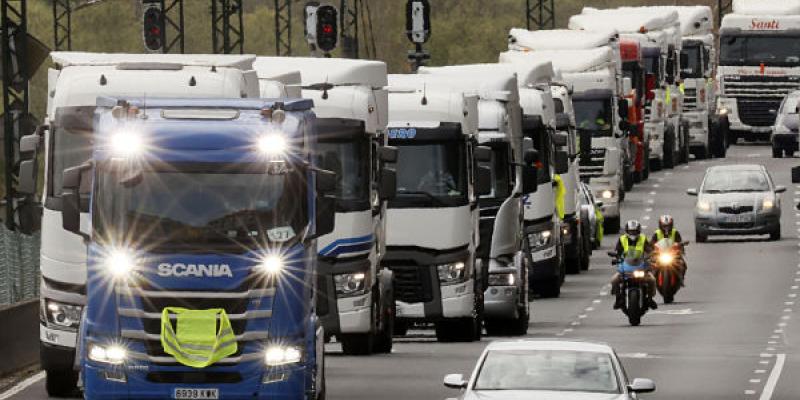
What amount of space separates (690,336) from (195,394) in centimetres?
1682

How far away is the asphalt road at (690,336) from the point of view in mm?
29000

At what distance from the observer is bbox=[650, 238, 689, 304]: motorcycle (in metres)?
45.4

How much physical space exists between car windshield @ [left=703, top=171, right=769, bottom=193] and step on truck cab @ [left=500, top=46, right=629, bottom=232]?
313cm

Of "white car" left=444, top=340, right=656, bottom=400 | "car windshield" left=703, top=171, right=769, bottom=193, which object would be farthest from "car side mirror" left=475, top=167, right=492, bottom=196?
"car windshield" left=703, top=171, right=769, bottom=193

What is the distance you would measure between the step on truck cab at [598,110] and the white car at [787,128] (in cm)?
1739

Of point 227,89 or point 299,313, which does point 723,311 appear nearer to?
point 227,89

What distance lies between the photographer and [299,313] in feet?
74.1

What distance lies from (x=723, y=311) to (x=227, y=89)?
1945 centimetres

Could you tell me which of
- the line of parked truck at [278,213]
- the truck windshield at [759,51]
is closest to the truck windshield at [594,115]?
the line of parked truck at [278,213]

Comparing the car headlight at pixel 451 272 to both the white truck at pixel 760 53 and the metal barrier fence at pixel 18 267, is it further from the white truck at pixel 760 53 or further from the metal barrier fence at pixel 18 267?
the white truck at pixel 760 53

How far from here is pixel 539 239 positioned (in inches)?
1743

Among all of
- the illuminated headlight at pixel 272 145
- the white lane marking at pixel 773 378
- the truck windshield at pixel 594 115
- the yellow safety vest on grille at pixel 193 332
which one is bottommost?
the white lane marking at pixel 773 378

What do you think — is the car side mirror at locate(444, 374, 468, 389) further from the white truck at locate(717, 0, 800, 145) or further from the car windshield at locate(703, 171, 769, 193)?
the white truck at locate(717, 0, 800, 145)

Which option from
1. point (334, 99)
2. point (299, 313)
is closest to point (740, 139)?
point (334, 99)
